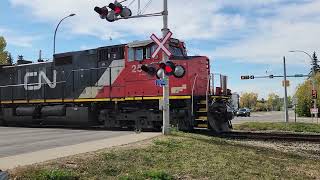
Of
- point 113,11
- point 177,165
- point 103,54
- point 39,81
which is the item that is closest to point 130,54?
point 103,54

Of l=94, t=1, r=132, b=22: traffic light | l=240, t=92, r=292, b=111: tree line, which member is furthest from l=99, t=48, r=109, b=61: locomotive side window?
l=240, t=92, r=292, b=111: tree line

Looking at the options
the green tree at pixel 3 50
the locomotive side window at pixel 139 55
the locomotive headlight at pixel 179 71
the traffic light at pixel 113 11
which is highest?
the green tree at pixel 3 50

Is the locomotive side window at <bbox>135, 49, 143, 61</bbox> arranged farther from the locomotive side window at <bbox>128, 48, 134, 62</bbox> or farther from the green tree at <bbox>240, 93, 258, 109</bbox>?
the green tree at <bbox>240, 93, 258, 109</bbox>

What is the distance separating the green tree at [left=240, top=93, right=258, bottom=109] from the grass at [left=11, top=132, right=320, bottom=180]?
13359 cm

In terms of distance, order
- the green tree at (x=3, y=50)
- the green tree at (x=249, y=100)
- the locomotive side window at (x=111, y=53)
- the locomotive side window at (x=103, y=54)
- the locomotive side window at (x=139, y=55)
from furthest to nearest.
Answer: the green tree at (x=249, y=100) < the green tree at (x=3, y=50) < the locomotive side window at (x=103, y=54) < the locomotive side window at (x=111, y=53) < the locomotive side window at (x=139, y=55)

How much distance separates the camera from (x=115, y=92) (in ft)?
67.5

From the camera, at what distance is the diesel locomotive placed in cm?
1889

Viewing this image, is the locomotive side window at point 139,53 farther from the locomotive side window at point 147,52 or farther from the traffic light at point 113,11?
the traffic light at point 113,11

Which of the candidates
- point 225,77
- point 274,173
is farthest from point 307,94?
point 274,173

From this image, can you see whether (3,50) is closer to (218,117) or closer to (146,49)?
(146,49)

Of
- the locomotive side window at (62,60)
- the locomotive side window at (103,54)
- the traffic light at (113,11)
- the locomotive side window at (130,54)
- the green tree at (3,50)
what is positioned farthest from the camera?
the green tree at (3,50)

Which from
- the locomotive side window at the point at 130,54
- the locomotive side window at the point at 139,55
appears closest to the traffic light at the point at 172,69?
the locomotive side window at the point at 139,55

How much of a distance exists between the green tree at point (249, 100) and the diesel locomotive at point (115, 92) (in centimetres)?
12405

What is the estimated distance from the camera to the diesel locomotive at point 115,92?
1889 cm
